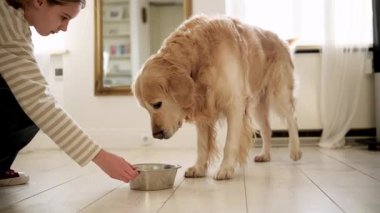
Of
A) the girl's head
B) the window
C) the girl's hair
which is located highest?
the window

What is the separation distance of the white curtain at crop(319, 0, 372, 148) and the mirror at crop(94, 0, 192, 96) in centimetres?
156

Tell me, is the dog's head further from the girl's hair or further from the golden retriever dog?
the girl's hair

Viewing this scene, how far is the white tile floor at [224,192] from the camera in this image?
134 cm

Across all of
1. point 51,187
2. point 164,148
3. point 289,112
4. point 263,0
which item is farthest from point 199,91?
point 263,0

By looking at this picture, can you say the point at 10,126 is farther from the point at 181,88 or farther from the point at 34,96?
the point at 181,88

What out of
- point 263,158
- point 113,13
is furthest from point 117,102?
point 263,158

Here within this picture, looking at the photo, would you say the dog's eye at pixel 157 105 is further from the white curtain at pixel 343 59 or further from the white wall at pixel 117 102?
the white curtain at pixel 343 59

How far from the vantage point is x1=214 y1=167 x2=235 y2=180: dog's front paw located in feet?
6.35

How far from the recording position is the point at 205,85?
6.56 ft

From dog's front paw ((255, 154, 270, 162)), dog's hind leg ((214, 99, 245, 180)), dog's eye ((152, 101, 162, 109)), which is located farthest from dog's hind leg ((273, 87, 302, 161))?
dog's eye ((152, 101, 162, 109))

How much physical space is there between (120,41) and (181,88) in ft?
6.92

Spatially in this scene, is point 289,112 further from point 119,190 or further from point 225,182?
point 119,190

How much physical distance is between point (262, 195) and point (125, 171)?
0.55m

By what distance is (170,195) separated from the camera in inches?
60.8
